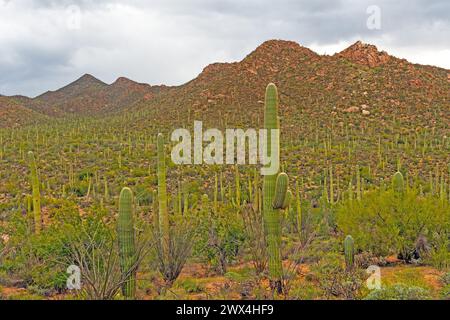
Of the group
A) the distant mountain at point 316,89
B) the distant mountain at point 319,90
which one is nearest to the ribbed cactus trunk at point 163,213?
the distant mountain at point 319,90

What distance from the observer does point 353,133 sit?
41.6m

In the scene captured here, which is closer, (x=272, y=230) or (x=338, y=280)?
(x=272, y=230)

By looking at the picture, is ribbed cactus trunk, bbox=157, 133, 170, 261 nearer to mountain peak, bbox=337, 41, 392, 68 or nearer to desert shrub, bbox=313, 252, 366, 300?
desert shrub, bbox=313, 252, 366, 300

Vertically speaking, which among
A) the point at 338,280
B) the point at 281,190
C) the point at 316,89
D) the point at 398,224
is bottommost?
the point at 338,280

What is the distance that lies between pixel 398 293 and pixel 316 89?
147ft

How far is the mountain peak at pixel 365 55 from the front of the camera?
57156 mm

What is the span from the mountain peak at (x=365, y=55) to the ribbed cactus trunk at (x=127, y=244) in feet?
168

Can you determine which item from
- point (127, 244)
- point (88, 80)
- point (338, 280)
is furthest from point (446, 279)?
point (88, 80)

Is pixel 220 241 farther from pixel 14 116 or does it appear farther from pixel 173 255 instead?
pixel 14 116

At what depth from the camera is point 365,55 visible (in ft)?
191

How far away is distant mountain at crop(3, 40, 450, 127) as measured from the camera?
153 ft

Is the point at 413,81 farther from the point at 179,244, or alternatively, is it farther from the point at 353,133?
the point at 179,244

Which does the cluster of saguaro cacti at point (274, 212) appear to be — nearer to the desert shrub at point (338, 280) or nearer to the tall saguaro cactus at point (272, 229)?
the tall saguaro cactus at point (272, 229)
